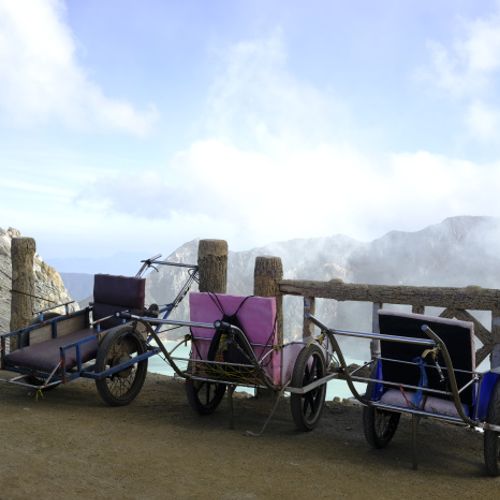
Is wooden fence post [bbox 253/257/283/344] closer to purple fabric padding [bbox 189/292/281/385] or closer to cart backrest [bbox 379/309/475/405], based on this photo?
purple fabric padding [bbox 189/292/281/385]

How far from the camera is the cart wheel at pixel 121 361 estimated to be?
613cm

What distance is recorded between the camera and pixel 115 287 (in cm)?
743

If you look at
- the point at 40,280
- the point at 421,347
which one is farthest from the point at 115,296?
the point at 40,280

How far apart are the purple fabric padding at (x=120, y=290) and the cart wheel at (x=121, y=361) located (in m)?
0.83

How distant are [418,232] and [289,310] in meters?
19.4

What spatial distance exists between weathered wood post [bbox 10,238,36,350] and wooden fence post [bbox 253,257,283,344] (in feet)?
11.0

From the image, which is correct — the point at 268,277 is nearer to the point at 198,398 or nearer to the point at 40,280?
the point at 198,398

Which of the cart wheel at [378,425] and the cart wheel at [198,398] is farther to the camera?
the cart wheel at [198,398]

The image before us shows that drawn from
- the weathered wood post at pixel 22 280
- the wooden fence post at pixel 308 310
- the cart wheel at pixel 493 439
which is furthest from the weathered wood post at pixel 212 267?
the cart wheel at pixel 493 439

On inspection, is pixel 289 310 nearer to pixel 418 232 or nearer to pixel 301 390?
pixel 418 232

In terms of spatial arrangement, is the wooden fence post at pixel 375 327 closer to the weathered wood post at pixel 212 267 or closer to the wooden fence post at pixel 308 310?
the wooden fence post at pixel 308 310

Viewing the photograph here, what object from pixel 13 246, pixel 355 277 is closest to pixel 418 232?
pixel 355 277

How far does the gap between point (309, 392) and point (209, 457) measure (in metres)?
1.30

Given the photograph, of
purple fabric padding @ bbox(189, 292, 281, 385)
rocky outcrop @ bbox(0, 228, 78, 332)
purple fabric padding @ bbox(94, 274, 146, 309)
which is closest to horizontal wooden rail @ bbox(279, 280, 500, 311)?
purple fabric padding @ bbox(94, 274, 146, 309)
